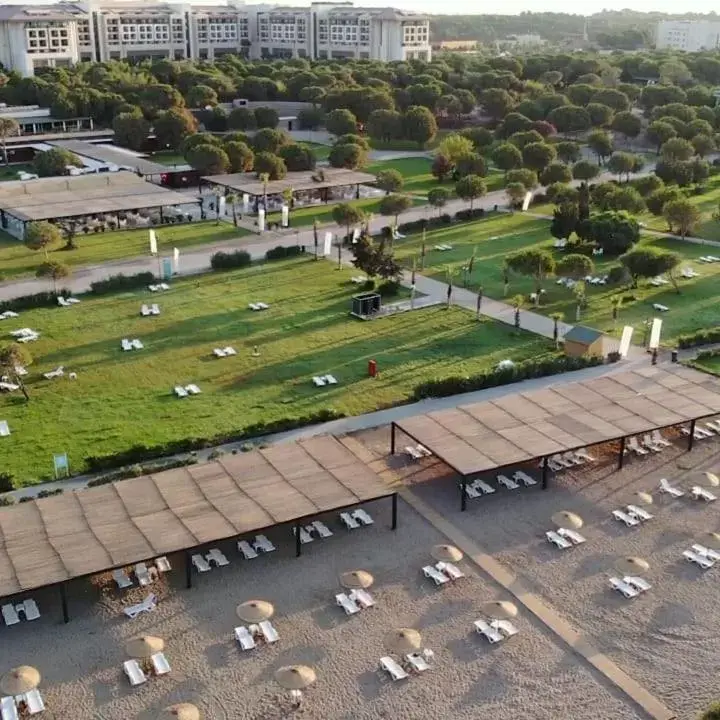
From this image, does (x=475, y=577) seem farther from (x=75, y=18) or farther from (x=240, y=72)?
(x=75, y=18)

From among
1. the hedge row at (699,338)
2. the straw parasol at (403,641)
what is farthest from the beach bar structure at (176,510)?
the hedge row at (699,338)

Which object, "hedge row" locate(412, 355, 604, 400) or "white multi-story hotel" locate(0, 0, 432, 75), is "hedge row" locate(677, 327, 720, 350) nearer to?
"hedge row" locate(412, 355, 604, 400)

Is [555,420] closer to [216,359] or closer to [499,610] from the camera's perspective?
[499,610]

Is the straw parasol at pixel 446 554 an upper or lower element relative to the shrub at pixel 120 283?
upper

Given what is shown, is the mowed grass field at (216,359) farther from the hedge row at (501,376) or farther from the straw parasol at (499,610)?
the straw parasol at (499,610)

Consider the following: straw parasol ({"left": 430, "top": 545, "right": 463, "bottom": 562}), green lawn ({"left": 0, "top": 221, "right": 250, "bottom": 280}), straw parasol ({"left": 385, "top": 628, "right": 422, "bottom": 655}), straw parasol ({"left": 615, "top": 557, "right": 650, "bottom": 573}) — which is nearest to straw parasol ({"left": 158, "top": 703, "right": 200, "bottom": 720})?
straw parasol ({"left": 385, "top": 628, "right": 422, "bottom": 655})

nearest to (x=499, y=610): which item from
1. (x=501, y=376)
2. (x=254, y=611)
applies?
(x=254, y=611)
